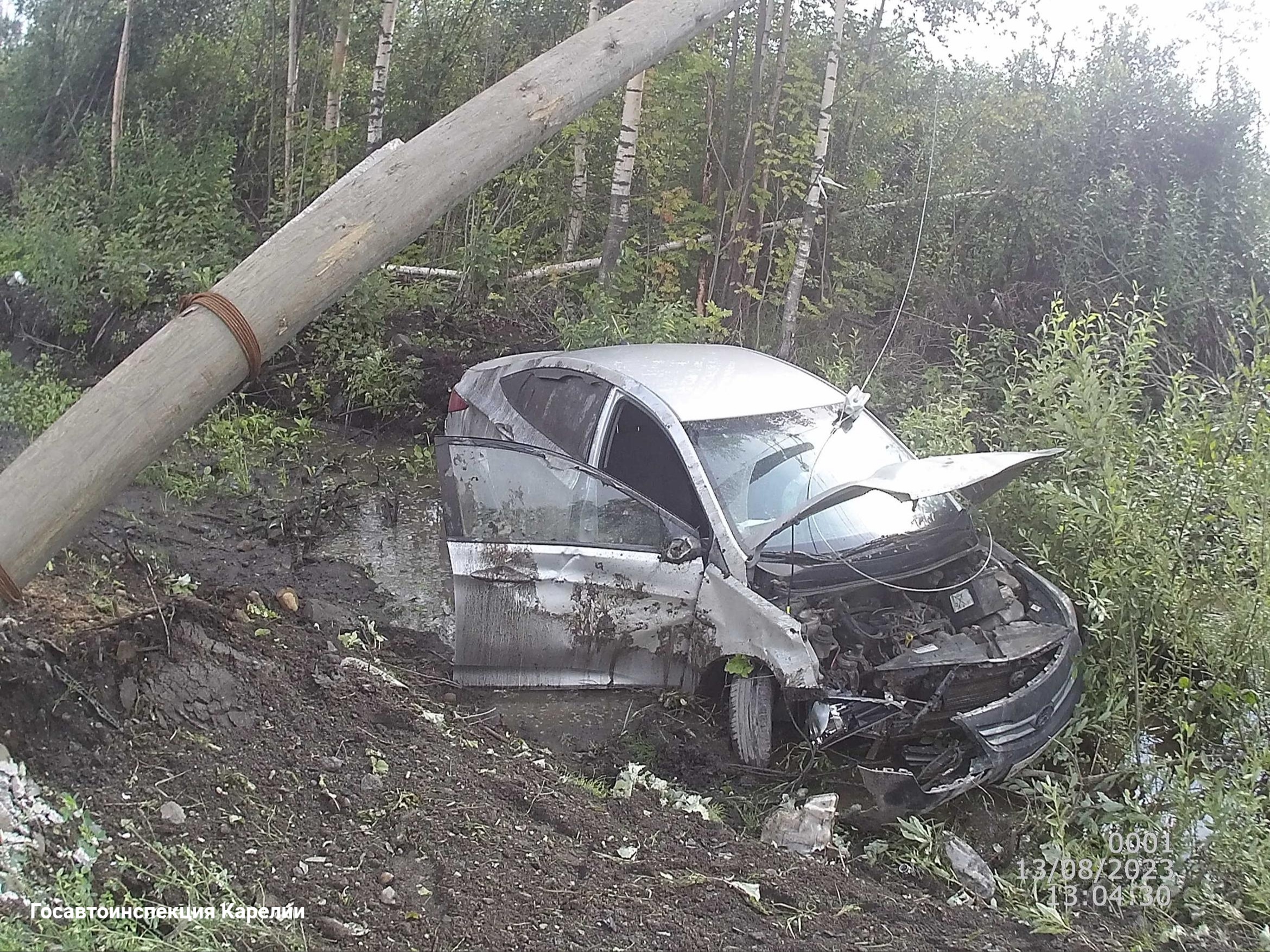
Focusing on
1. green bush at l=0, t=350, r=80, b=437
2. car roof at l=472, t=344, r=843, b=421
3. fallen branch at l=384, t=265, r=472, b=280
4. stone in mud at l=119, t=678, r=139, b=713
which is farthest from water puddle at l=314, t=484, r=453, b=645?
fallen branch at l=384, t=265, r=472, b=280

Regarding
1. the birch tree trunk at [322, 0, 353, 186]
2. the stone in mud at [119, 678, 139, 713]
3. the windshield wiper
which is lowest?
the stone in mud at [119, 678, 139, 713]

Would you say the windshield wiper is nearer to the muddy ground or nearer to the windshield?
the windshield

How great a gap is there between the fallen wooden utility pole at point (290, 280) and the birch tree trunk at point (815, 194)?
15.5 feet

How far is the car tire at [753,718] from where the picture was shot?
4.12m

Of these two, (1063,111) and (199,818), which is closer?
(199,818)

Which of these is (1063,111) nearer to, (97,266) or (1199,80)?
(1199,80)

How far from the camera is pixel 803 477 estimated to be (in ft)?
15.4

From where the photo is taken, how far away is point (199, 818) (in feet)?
9.31

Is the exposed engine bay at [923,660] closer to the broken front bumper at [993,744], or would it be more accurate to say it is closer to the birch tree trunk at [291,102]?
the broken front bumper at [993,744]

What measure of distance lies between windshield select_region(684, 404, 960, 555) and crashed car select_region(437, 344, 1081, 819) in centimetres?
1

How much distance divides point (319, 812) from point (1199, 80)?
10178 mm

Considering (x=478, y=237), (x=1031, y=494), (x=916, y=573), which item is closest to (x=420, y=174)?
(x=916, y=573)

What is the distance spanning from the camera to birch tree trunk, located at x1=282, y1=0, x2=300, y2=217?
10195mm

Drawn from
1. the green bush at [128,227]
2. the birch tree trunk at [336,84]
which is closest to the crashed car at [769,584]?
the green bush at [128,227]
